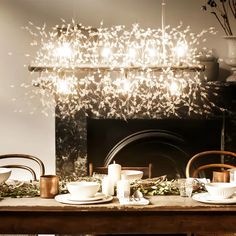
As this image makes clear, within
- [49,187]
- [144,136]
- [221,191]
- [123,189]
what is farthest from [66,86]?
[221,191]

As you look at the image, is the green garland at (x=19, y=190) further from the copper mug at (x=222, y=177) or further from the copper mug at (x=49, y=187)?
the copper mug at (x=222, y=177)

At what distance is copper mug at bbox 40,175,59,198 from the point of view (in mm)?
2346

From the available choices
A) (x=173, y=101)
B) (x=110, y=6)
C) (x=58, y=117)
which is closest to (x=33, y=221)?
(x=58, y=117)

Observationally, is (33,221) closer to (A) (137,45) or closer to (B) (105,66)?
(B) (105,66)

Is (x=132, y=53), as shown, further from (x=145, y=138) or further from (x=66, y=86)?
(x=145, y=138)

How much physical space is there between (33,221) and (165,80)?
2.35 metres

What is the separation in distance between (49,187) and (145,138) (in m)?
1.93

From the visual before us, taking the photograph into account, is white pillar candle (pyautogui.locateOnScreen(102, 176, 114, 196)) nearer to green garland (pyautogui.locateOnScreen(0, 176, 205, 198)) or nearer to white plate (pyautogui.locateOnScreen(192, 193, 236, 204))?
green garland (pyautogui.locateOnScreen(0, 176, 205, 198))

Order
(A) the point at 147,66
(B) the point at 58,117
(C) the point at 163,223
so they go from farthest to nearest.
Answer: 1. (B) the point at 58,117
2. (A) the point at 147,66
3. (C) the point at 163,223

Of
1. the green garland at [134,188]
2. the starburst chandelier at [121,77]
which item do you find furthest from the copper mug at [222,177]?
the starburst chandelier at [121,77]

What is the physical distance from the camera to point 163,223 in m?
2.07

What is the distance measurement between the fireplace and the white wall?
392 mm

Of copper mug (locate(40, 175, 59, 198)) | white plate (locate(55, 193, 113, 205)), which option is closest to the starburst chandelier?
copper mug (locate(40, 175, 59, 198))

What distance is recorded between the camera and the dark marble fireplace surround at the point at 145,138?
411 cm
